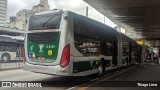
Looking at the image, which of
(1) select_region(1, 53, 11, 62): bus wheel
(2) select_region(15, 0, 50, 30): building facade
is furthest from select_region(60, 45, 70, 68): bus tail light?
(2) select_region(15, 0, 50, 30): building facade

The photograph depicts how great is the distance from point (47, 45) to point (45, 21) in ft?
3.47

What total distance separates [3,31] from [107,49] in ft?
Result: 73.1

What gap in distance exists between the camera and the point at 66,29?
481 inches

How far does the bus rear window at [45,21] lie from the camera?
12.5 metres

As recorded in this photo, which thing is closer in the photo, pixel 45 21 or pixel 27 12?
pixel 45 21

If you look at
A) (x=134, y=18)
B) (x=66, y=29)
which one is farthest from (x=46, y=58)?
(x=134, y=18)

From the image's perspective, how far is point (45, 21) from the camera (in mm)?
12883

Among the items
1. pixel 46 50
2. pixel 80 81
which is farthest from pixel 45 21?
pixel 80 81

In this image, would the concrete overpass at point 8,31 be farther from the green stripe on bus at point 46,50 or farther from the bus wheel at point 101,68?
the green stripe on bus at point 46,50

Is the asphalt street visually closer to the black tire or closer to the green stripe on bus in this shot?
the black tire

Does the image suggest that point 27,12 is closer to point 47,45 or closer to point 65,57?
point 47,45

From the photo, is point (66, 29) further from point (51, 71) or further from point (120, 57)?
point (120, 57)

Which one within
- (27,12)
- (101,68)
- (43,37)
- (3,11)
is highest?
(3,11)

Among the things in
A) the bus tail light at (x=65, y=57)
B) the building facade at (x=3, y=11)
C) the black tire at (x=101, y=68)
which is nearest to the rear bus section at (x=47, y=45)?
the bus tail light at (x=65, y=57)
